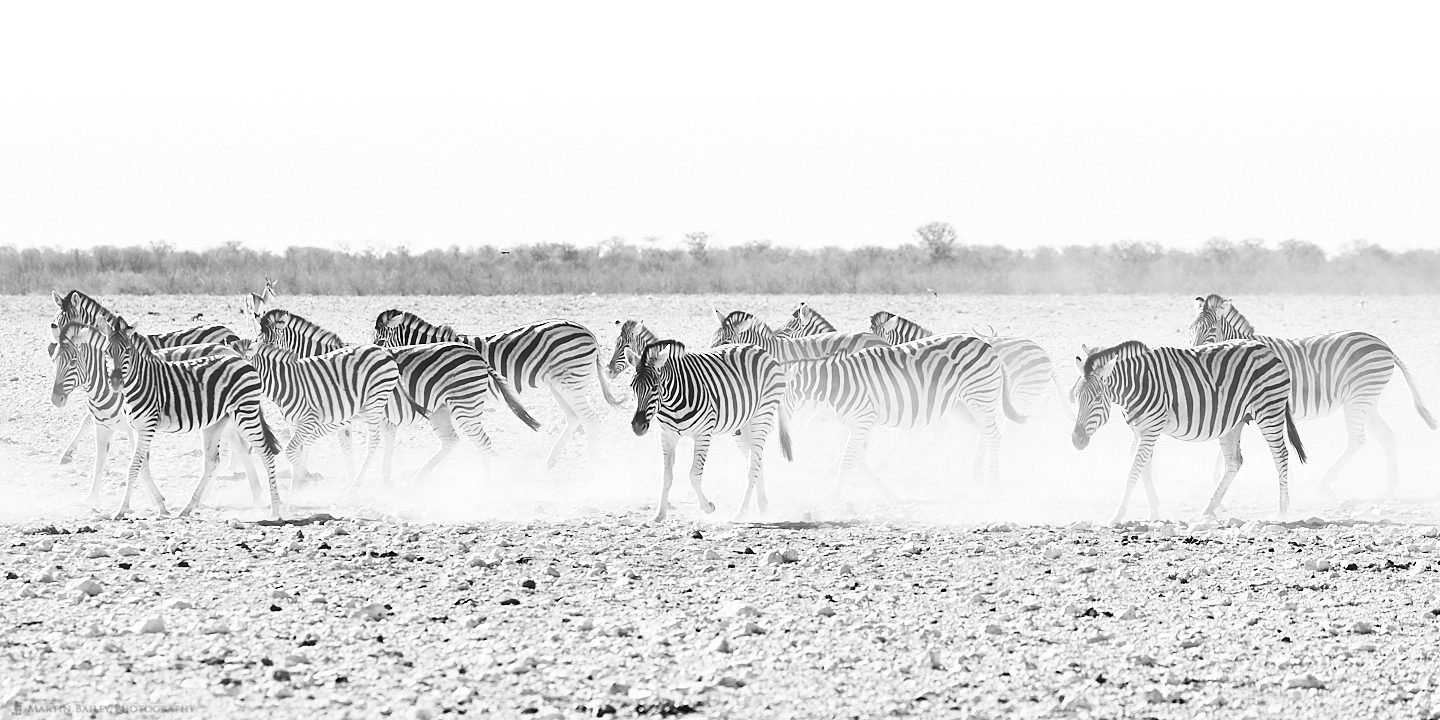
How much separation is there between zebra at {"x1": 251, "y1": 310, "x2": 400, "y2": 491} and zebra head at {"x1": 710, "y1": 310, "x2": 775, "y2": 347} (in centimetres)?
364

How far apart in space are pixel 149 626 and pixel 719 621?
2.43 meters

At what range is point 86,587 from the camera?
8.11 m

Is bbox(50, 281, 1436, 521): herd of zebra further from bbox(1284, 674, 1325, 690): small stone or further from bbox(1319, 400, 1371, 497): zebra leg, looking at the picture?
bbox(1284, 674, 1325, 690): small stone

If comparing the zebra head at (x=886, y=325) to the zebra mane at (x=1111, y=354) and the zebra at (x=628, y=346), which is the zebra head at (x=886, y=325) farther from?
the zebra mane at (x=1111, y=354)

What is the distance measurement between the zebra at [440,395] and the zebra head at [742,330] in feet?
7.63

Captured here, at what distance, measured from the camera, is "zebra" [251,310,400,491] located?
1403 cm

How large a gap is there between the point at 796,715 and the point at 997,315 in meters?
22.3

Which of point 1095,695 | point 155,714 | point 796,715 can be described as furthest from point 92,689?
point 1095,695

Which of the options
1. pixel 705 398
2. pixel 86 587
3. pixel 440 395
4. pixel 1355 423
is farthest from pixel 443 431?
pixel 1355 423

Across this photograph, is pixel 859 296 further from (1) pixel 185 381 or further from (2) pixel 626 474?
(1) pixel 185 381

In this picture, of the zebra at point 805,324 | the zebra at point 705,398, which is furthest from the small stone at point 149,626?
the zebra at point 805,324

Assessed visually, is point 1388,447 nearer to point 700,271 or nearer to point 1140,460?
point 1140,460

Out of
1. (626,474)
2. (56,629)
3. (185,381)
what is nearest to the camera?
(56,629)

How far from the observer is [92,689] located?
20.9 feet
